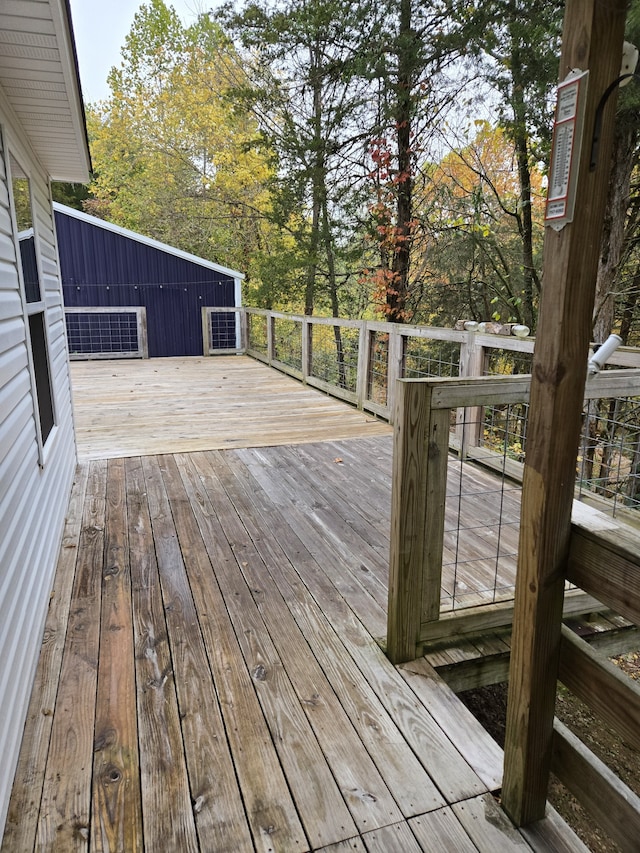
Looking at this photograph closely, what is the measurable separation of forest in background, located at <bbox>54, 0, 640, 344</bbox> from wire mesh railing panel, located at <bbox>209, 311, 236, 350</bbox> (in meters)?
1.52

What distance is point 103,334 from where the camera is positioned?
1081 cm

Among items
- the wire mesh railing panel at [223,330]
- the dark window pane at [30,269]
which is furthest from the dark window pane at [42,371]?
the wire mesh railing panel at [223,330]

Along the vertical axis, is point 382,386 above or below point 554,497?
below

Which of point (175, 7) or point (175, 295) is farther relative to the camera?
point (175, 7)

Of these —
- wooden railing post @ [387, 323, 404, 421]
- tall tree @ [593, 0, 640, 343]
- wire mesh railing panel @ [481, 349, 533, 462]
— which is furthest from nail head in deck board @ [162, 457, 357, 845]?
tall tree @ [593, 0, 640, 343]

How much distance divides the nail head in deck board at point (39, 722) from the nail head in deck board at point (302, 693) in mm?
654

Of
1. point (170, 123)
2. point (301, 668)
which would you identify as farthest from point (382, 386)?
→ point (170, 123)

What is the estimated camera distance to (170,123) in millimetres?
16484

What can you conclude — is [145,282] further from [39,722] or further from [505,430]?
[39,722]

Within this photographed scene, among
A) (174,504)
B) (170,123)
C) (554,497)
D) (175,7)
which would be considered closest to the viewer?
(554,497)

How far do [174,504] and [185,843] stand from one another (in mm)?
2281

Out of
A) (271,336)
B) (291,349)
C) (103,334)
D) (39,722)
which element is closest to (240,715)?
(39,722)

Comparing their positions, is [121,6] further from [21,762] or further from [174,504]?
[21,762]

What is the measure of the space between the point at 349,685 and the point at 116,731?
29.5 inches
